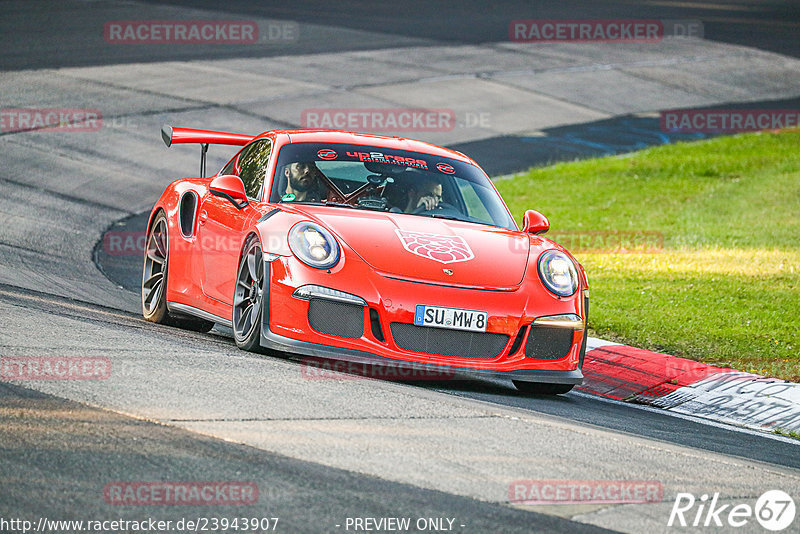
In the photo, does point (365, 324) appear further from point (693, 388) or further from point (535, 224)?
point (693, 388)

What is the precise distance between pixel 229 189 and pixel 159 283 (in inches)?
58.6

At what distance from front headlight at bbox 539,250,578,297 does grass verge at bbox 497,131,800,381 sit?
2005 millimetres

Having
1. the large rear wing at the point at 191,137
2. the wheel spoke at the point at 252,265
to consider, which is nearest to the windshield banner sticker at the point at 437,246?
the wheel spoke at the point at 252,265

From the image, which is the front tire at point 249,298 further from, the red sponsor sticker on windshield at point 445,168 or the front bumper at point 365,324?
the red sponsor sticker on windshield at point 445,168

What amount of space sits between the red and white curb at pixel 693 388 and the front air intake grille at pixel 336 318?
2172 millimetres

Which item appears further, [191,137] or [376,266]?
[191,137]

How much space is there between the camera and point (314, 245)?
22.3 ft

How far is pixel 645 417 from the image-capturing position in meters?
7.15

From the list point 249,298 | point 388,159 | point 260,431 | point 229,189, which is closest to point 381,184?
point 388,159

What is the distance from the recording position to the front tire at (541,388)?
739 cm

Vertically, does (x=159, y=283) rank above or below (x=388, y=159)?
below

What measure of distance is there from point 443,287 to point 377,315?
416mm

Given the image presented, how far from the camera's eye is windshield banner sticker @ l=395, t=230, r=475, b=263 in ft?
22.8

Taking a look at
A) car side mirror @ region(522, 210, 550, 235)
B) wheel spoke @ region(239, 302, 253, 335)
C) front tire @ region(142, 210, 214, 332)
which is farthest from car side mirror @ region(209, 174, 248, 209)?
car side mirror @ region(522, 210, 550, 235)
